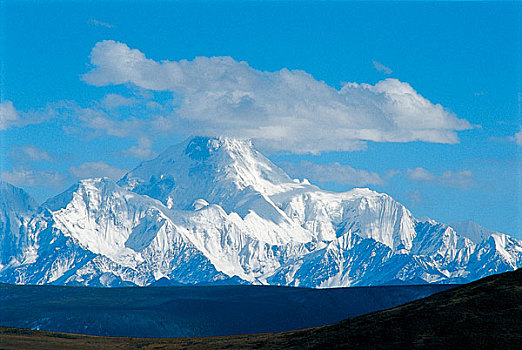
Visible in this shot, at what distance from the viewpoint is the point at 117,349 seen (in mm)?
174875

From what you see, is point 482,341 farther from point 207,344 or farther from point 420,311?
point 207,344

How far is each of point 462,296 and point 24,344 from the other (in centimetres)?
9443

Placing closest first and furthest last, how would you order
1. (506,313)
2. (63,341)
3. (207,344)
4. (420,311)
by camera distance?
(506,313) < (420,311) < (207,344) < (63,341)

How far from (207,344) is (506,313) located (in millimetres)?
69056

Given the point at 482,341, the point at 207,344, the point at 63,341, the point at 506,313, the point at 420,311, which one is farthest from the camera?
the point at 63,341

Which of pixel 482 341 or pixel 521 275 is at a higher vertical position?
pixel 521 275

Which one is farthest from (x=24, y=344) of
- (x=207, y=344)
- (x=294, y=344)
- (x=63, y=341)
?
(x=294, y=344)

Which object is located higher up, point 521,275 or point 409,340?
point 521,275

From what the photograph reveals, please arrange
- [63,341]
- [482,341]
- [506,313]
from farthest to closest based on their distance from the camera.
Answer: [63,341] → [506,313] → [482,341]

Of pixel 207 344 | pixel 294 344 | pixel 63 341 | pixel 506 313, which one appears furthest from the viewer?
pixel 63 341

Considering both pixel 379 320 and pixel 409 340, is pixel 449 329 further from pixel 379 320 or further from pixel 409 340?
pixel 379 320

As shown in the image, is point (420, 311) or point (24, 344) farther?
point (24, 344)

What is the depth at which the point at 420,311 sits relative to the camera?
13100cm

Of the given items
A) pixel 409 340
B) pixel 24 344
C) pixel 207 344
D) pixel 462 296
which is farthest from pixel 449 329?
pixel 24 344
